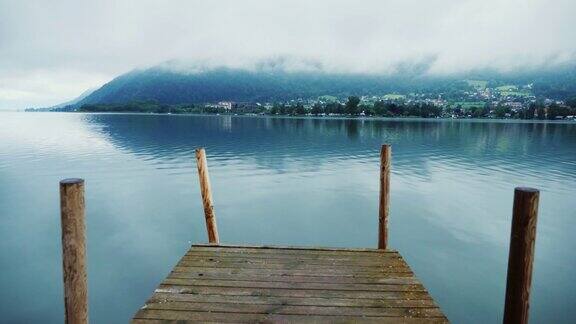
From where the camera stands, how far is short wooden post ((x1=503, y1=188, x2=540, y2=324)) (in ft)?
14.6

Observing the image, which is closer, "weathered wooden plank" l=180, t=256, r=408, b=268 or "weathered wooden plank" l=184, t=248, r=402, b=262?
"weathered wooden plank" l=180, t=256, r=408, b=268

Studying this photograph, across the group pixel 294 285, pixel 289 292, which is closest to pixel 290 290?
pixel 289 292

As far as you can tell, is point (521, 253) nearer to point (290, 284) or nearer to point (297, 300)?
point (297, 300)

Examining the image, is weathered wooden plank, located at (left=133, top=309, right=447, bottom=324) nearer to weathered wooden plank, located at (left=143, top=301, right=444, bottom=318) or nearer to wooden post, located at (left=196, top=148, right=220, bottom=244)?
weathered wooden plank, located at (left=143, top=301, right=444, bottom=318)

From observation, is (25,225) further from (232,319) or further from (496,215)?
(496,215)

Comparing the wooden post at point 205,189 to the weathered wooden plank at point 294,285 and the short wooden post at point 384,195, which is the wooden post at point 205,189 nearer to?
the weathered wooden plank at point 294,285

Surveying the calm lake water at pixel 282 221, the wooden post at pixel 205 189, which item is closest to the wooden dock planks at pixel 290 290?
the wooden post at pixel 205 189

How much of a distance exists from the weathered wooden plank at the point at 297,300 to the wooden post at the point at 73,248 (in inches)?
58.0

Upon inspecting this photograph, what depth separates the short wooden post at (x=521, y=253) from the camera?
14.6 feet

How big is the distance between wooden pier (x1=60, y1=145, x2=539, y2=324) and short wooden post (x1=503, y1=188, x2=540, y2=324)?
1 cm

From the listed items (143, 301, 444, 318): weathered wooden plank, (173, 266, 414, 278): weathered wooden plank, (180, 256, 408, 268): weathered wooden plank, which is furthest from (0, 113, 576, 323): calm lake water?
(143, 301, 444, 318): weathered wooden plank

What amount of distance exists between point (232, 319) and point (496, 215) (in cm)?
1818

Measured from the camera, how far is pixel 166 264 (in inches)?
545

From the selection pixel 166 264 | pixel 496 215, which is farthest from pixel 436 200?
pixel 166 264
